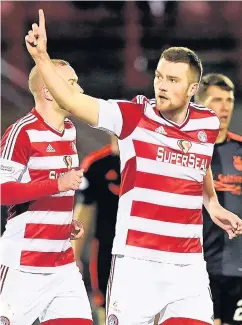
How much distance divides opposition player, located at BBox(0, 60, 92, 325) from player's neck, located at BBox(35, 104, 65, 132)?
0.03 metres

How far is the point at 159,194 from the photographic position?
10.2ft

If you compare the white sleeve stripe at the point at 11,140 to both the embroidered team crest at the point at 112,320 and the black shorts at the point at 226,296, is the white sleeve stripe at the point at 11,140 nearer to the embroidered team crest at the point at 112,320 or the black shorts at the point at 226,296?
the embroidered team crest at the point at 112,320

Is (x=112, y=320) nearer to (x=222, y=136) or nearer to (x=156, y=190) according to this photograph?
(x=156, y=190)

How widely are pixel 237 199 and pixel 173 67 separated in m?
0.93

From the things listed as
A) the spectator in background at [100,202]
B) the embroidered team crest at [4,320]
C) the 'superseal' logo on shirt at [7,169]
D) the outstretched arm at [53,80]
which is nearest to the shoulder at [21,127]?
the 'superseal' logo on shirt at [7,169]

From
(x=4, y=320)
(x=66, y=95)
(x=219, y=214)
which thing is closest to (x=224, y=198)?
(x=219, y=214)

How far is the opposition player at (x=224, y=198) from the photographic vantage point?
151 inches

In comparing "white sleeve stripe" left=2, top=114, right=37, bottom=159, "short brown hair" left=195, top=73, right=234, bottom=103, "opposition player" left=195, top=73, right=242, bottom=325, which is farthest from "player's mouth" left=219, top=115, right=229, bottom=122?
"white sleeve stripe" left=2, top=114, right=37, bottom=159

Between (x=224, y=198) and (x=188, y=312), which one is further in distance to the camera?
(x=224, y=198)

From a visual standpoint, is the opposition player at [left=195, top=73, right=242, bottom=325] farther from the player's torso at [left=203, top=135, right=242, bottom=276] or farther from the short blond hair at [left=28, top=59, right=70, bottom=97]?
the short blond hair at [left=28, top=59, right=70, bottom=97]

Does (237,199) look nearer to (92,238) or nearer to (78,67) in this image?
(92,238)

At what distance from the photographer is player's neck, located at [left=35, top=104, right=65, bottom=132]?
3.38 meters

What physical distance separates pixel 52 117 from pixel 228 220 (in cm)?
77

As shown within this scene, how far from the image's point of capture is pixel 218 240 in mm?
3834
